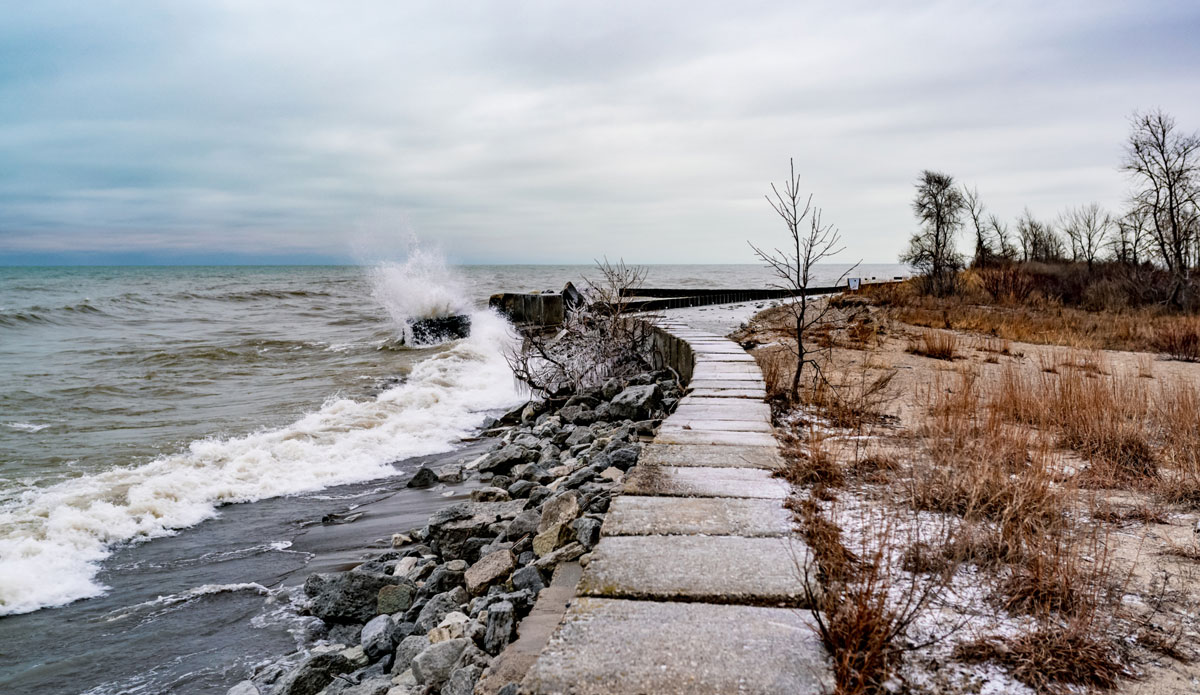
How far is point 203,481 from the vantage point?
21.6 feet

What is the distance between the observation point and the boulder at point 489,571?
361cm

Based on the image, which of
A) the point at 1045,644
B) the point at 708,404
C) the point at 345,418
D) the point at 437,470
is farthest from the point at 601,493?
the point at 345,418

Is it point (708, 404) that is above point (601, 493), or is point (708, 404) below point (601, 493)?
above

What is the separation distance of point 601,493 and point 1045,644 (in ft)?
7.88

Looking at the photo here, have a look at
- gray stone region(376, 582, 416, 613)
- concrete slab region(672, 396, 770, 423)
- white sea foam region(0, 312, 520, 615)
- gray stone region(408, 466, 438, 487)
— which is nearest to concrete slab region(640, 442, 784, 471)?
concrete slab region(672, 396, 770, 423)

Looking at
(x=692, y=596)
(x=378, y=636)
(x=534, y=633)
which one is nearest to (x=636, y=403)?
(x=378, y=636)

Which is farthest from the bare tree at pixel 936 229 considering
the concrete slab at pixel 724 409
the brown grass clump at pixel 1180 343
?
the concrete slab at pixel 724 409

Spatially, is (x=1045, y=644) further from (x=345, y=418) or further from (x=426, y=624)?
(x=345, y=418)

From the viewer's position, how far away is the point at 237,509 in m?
6.20

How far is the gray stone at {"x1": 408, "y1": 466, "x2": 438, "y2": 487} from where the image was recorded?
655 centimetres

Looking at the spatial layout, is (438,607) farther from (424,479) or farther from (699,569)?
(424,479)

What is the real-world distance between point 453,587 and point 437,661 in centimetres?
A: 105

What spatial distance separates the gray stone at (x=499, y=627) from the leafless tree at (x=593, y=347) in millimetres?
5832

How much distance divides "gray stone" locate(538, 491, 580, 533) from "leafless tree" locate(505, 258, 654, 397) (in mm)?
4725
